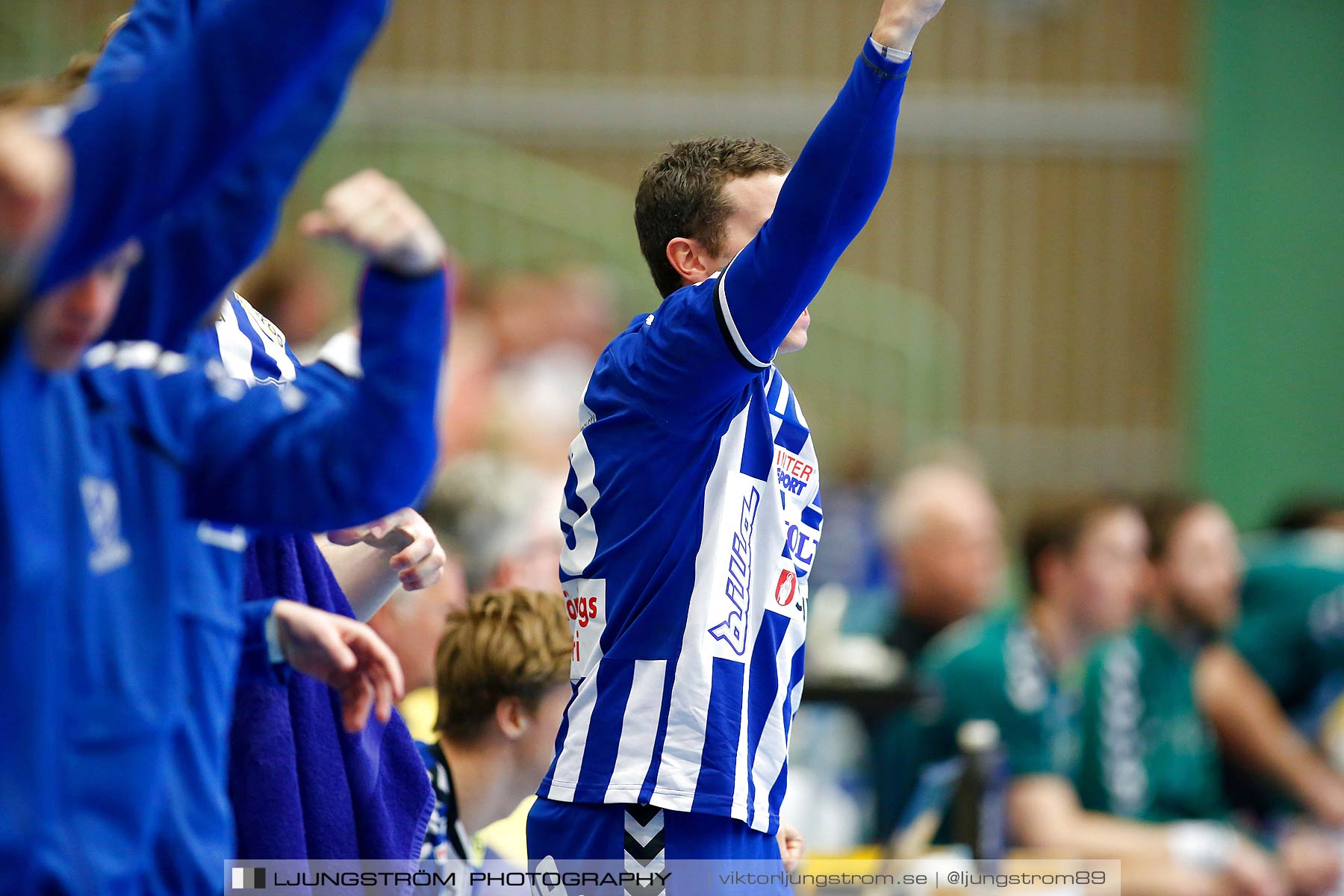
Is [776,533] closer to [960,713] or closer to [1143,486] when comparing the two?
[960,713]

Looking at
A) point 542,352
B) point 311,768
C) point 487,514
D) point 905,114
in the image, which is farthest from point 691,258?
point 905,114

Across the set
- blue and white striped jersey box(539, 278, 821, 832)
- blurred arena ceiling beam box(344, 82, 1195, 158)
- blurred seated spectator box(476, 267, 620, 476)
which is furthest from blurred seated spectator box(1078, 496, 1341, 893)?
blurred arena ceiling beam box(344, 82, 1195, 158)

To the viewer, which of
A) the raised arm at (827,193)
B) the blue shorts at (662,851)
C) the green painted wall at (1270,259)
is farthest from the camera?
the green painted wall at (1270,259)

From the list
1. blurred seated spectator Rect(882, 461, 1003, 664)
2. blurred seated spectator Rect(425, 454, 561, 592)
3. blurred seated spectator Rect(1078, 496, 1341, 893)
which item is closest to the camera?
blurred seated spectator Rect(425, 454, 561, 592)

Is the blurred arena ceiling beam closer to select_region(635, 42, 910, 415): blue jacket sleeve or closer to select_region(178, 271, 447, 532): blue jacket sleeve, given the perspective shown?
select_region(635, 42, 910, 415): blue jacket sleeve

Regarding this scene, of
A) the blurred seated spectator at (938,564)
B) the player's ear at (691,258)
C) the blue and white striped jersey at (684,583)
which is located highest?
the player's ear at (691,258)

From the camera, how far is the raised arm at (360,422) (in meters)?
1.49

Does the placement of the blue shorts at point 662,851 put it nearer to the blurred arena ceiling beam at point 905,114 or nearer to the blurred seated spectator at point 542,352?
the blurred seated spectator at point 542,352

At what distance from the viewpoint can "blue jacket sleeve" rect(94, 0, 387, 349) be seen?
1.59m

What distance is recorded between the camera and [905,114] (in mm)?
10359

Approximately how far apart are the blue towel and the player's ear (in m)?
0.67

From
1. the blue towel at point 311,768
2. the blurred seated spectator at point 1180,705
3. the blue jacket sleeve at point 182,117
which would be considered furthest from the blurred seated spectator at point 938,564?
the blue jacket sleeve at point 182,117

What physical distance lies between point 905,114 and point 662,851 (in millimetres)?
8869

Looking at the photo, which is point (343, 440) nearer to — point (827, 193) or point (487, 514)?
point (827, 193)
